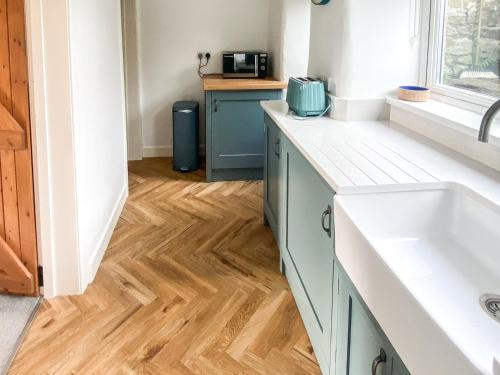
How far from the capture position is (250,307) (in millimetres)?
2584

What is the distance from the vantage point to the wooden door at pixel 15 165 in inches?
91.6

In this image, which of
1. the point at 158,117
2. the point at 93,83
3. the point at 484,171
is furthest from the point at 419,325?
the point at 158,117

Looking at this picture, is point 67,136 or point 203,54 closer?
point 67,136

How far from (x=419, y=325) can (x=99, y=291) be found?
2.05m

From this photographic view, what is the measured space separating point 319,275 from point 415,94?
1.06 meters

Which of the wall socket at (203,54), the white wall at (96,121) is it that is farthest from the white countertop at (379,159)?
the wall socket at (203,54)

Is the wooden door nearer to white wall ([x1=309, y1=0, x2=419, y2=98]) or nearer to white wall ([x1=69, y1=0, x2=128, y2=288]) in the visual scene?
white wall ([x1=69, y1=0, x2=128, y2=288])

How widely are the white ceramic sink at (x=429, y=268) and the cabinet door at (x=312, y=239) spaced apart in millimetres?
235

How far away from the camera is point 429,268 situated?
145 cm

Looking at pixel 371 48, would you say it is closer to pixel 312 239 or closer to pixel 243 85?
pixel 312 239

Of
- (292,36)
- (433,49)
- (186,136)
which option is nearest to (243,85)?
(292,36)

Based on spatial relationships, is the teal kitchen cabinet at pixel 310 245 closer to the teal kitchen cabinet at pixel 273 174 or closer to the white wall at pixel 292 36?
the teal kitchen cabinet at pixel 273 174

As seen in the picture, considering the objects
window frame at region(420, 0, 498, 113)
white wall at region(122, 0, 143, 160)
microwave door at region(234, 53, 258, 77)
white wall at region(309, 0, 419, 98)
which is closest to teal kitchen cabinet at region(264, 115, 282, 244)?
white wall at region(309, 0, 419, 98)

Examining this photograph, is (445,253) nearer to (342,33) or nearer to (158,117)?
(342,33)
